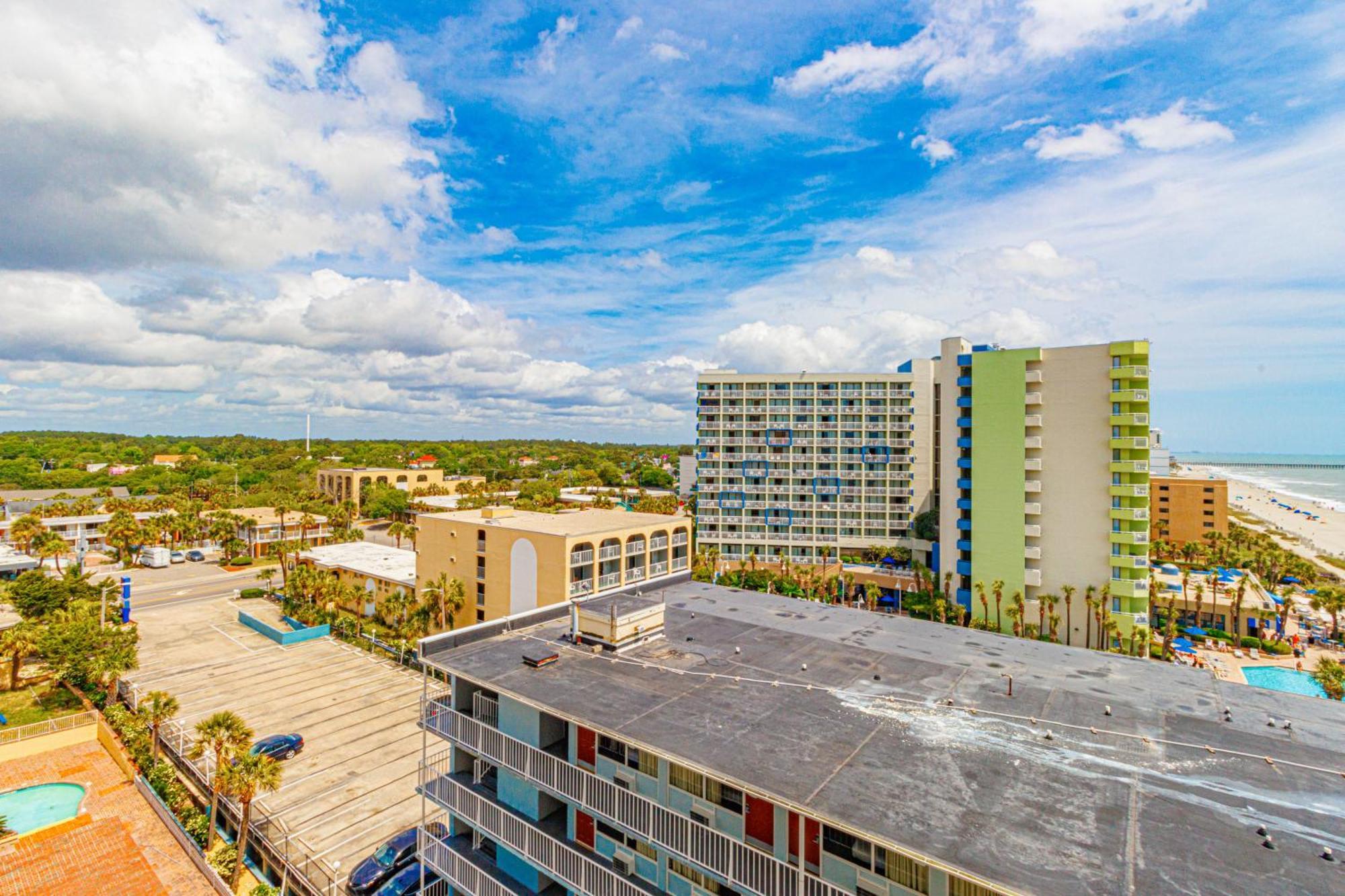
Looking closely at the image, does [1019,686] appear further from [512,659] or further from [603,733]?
[512,659]

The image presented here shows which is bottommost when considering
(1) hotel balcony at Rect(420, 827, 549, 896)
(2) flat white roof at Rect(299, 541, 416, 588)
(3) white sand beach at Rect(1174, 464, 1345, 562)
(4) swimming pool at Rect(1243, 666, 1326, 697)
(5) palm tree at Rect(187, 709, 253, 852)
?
(3) white sand beach at Rect(1174, 464, 1345, 562)

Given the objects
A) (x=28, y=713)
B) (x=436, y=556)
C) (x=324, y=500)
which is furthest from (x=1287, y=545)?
(x=324, y=500)

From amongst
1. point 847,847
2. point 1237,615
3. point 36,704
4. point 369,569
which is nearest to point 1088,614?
point 1237,615

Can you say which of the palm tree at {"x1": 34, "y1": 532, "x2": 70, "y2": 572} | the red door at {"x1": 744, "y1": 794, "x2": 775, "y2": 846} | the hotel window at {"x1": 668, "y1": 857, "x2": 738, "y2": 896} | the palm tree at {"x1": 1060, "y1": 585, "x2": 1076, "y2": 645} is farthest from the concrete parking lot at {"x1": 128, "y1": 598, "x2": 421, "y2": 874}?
the palm tree at {"x1": 1060, "y1": 585, "x2": 1076, "y2": 645}

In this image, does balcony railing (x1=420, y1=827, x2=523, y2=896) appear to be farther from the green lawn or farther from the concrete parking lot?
the green lawn

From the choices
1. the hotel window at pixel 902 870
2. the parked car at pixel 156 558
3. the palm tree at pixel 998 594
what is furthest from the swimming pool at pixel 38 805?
the parked car at pixel 156 558

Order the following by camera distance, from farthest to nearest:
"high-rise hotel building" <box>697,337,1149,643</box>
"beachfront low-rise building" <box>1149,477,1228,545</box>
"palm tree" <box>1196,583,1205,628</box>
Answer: "beachfront low-rise building" <box>1149,477,1228,545</box>
"palm tree" <box>1196,583,1205,628</box>
"high-rise hotel building" <box>697,337,1149,643</box>
